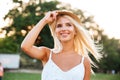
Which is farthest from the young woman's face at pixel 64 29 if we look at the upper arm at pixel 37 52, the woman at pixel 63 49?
the upper arm at pixel 37 52

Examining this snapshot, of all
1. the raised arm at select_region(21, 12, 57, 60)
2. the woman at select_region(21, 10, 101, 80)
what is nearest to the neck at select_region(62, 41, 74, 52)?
the woman at select_region(21, 10, 101, 80)

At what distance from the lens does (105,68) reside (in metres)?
69.3

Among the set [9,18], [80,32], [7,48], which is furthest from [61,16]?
[9,18]

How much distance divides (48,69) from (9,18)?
60497 millimetres

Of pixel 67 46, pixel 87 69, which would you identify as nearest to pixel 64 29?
pixel 67 46

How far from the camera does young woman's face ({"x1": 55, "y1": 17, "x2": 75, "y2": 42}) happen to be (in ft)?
14.6

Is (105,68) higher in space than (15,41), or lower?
lower

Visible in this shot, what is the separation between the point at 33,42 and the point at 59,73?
Answer: 1.21 feet

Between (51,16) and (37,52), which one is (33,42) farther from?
(51,16)

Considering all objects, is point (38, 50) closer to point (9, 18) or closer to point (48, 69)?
point (48, 69)

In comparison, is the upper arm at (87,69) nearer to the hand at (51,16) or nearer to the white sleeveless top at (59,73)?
the white sleeveless top at (59,73)

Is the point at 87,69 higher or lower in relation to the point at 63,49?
lower

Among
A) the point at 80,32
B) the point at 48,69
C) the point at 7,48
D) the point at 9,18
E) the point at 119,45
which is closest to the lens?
the point at 48,69

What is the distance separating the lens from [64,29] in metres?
4.46
